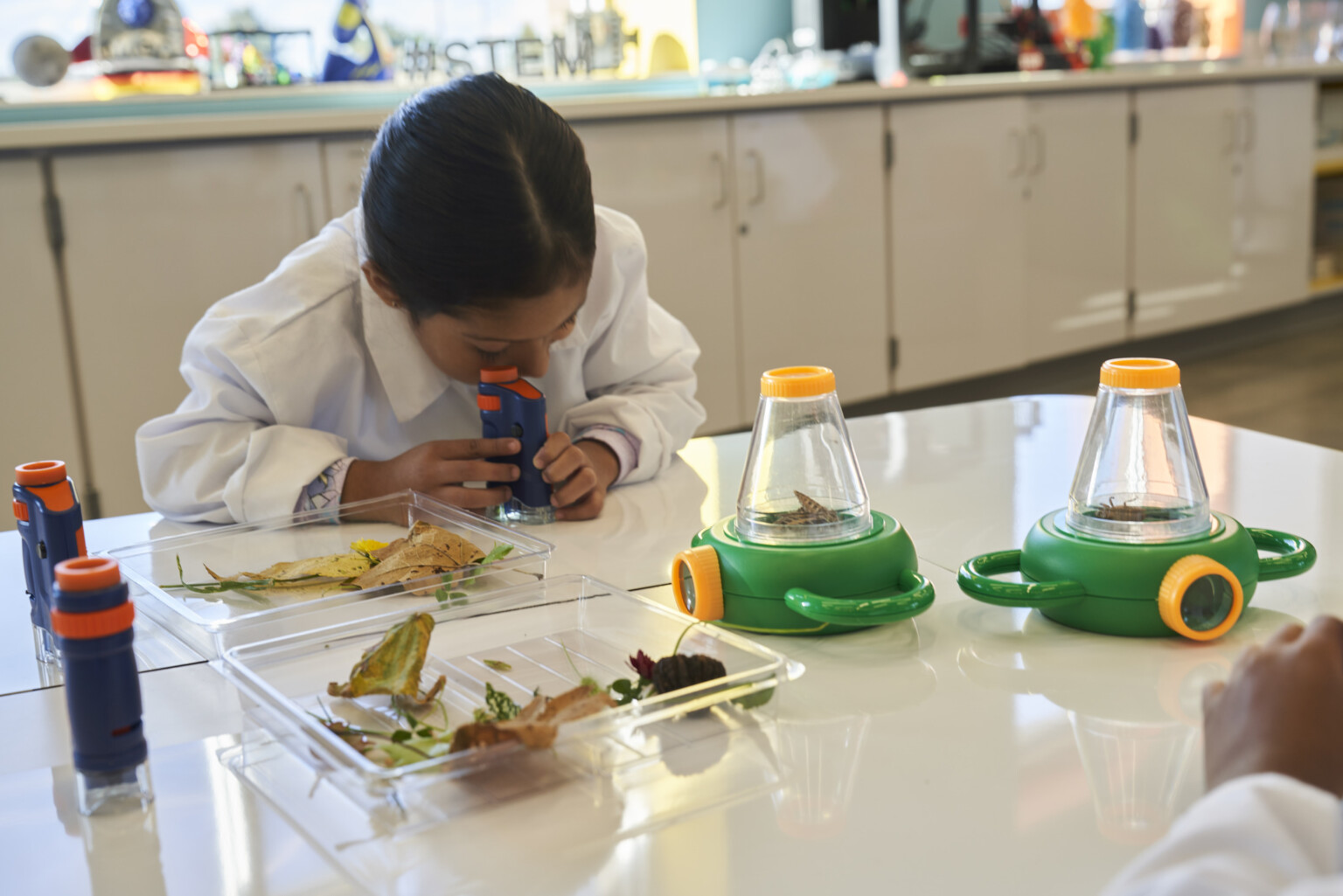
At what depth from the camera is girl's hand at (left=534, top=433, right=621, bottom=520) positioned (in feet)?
3.33

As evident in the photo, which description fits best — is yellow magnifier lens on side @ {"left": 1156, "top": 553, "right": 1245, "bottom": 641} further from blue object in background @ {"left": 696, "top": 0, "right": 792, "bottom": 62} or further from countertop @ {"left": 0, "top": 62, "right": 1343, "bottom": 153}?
blue object in background @ {"left": 696, "top": 0, "right": 792, "bottom": 62}

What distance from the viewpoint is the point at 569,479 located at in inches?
40.9

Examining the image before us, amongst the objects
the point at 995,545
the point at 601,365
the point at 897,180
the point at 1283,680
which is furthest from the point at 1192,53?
the point at 1283,680

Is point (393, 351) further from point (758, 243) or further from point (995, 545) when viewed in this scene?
point (758, 243)

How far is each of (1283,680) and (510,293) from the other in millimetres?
695

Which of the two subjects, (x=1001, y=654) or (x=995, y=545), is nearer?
(x=1001, y=654)

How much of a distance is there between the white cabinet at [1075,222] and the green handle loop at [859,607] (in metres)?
2.87

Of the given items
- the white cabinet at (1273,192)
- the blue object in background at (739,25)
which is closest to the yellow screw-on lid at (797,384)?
the blue object in background at (739,25)

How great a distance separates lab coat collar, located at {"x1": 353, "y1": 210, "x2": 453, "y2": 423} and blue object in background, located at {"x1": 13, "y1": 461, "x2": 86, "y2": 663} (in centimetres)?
42

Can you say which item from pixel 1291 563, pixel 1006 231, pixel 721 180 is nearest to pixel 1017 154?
pixel 1006 231

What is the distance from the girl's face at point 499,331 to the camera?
106 centimetres

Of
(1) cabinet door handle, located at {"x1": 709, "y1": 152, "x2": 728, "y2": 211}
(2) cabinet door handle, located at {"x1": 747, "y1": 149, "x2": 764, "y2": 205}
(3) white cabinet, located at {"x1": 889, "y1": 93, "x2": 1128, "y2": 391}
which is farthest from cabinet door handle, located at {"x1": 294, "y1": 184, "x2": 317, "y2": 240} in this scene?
(3) white cabinet, located at {"x1": 889, "y1": 93, "x2": 1128, "y2": 391}

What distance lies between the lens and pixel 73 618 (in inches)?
20.7

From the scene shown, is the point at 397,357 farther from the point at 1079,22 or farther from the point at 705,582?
the point at 1079,22
